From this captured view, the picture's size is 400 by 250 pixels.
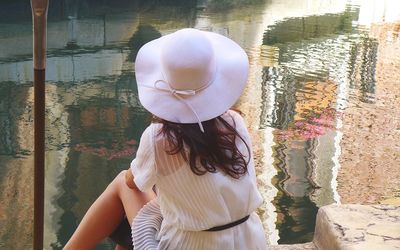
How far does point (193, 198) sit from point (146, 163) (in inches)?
6.0

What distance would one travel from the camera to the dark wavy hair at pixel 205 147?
173cm

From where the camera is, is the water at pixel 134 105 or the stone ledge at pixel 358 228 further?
the water at pixel 134 105

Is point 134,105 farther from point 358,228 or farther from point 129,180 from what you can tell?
point 129,180

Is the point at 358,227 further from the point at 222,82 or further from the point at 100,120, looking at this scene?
the point at 100,120

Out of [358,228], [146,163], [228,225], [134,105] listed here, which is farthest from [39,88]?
[134,105]

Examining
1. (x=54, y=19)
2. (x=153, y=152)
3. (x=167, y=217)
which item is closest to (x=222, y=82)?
(x=153, y=152)

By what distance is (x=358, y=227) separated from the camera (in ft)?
8.18

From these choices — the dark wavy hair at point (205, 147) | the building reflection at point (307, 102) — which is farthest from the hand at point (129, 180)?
the building reflection at point (307, 102)

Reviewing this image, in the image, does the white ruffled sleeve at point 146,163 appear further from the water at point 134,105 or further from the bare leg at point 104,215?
the water at point 134,105

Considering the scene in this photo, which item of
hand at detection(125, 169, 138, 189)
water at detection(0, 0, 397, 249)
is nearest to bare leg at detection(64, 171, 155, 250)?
hand at detection(125, 169, 138, 189)

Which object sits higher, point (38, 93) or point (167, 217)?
point (38, 93)

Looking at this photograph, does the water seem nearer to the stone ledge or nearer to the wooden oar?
the stone ledge

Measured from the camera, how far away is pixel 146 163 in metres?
1.77

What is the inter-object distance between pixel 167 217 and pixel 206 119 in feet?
0.98
